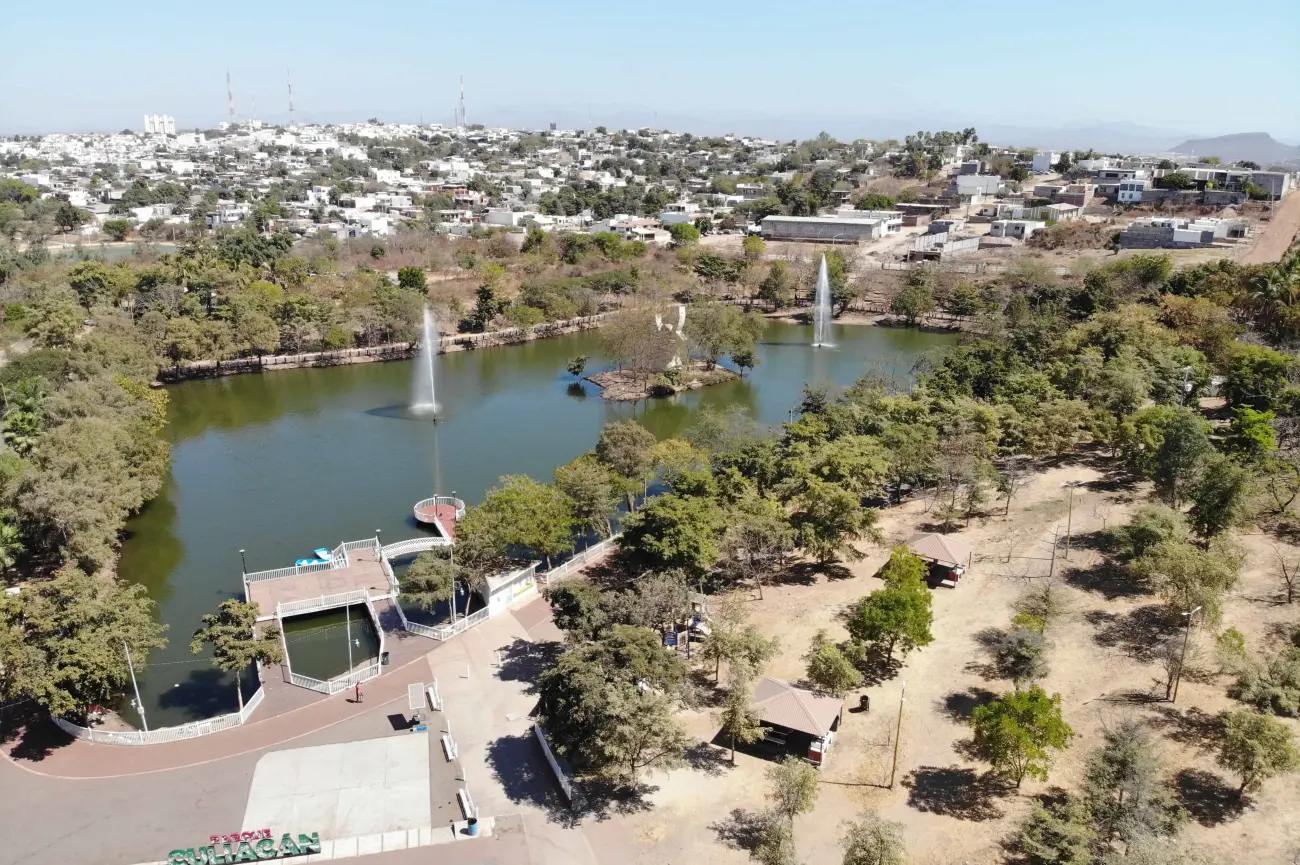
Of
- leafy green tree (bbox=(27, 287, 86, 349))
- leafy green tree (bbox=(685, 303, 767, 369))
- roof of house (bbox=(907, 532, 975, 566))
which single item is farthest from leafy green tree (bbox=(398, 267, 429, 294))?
roof of house (bbox=(907, 532, 975, 566))

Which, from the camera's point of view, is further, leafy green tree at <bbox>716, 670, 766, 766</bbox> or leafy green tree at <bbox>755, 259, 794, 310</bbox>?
leafy green tree at <bbox>755, 259, 794, 310</bbox>

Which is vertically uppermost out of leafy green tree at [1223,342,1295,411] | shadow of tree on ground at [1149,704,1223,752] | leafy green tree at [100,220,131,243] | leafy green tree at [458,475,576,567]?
leafy green tree at [100,220,131,243]

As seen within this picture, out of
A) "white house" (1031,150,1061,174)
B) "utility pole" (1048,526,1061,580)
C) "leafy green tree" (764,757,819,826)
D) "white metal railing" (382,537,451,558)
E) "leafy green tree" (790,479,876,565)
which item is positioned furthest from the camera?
"white house" (1031,150,1061,174)

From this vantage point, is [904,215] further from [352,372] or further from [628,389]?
[352,372]

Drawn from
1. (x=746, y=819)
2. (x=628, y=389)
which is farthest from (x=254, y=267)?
(x=746, y=819)

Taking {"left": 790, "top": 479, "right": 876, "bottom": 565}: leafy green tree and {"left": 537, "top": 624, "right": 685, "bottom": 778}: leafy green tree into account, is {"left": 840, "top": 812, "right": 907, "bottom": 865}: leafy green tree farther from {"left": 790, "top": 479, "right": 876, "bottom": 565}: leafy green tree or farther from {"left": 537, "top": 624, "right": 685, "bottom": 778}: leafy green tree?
{"left": 790, "top": 479, "right": 876, "bottom": 565}: leafy green tree
